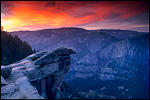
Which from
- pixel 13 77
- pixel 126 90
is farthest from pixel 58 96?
pixel 126 90

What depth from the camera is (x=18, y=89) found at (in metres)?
13.7

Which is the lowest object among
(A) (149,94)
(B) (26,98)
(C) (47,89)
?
(A) (149,94)

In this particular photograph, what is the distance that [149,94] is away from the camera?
17825cm

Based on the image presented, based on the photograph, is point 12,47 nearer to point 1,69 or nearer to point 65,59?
point 65,59

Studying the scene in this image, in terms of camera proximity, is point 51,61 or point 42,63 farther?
point 51,61

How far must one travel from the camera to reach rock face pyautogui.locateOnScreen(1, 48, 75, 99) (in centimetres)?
1289

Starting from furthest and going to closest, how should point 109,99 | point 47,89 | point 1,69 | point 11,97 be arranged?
1. point 109,99
2. point 47,89
3. point 1,69
4. point 11,97

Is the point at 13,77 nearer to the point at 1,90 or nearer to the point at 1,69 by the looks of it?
the point at 1,69

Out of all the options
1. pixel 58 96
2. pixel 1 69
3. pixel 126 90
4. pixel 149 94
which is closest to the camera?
pixel 1 69

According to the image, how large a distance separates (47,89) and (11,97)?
51.0 ft

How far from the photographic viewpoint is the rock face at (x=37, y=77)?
12891 mm

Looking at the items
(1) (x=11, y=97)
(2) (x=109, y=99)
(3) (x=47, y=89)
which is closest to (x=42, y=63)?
(3) (x=47, y=89)

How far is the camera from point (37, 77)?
21.8m

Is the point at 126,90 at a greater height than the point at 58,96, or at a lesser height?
lesser
